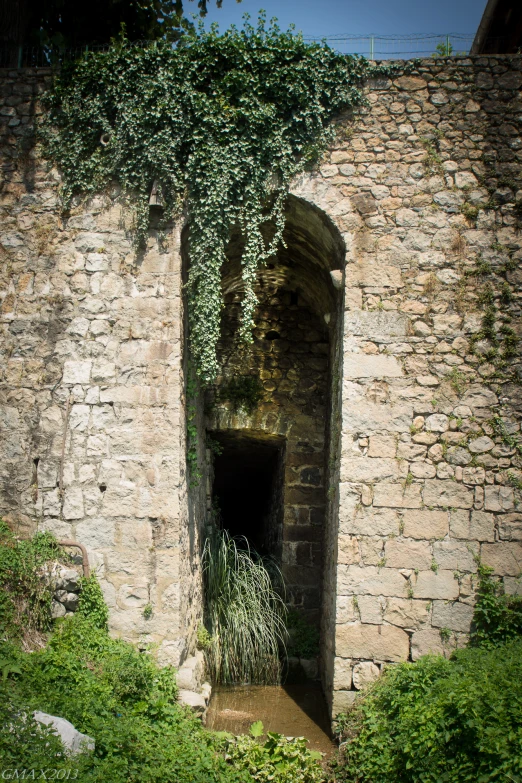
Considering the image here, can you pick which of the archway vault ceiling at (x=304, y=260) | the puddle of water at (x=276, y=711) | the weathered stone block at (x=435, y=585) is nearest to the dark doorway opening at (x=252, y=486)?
the puddle of water at (x=276, y=711)

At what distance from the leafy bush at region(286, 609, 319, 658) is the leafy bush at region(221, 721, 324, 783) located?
1.90 metres

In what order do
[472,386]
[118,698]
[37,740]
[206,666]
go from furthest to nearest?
[206,666] < [472,386] < [118,698] < [37,740]

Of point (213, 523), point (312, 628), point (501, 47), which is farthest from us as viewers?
point (501, 47)

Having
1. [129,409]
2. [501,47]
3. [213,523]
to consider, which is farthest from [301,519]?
[501,47]

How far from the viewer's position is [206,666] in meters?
5.70

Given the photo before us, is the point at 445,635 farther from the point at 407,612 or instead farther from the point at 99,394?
the point at 99,394

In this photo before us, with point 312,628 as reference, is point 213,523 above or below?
above

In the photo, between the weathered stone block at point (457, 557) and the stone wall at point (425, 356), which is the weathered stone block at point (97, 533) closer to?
the stone wall at point (425, 356)

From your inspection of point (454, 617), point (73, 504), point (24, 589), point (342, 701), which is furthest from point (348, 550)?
point (24, 589)

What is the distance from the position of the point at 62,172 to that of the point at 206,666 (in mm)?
4571

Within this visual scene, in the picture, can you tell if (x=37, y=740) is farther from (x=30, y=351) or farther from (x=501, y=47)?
(x=501, y=47)

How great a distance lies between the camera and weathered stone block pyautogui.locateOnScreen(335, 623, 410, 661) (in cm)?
475

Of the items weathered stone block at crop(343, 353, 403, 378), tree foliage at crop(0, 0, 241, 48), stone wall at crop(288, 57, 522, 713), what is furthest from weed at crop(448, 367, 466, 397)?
tree foliage at crop(0, 0, 241, 48)

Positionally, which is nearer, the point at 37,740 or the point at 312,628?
the point at 37,740
